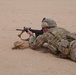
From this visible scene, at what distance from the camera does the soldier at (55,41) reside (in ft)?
19.0

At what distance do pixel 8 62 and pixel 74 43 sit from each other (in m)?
1.25

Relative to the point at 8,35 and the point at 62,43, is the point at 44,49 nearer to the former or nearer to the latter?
the point at 62,43

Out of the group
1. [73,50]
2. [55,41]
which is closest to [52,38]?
[55,41]

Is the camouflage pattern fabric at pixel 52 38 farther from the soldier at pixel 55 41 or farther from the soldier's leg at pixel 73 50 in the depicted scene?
the soldier's leg at pixel 73 50

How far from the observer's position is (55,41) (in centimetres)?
604

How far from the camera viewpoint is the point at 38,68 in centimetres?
533

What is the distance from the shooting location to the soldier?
5785 millimetres

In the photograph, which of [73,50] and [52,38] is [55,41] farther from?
[73,50]

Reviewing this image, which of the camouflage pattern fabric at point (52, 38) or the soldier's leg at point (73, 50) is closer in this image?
the soldier's leg at point (73, 50)

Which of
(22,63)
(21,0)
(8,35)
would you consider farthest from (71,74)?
(21,0)

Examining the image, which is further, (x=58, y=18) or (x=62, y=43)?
(x=58, y=18)

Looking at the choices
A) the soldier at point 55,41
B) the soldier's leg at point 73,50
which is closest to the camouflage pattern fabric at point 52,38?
the soldier at point 55,41

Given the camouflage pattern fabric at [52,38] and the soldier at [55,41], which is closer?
the soldier at [55,41]

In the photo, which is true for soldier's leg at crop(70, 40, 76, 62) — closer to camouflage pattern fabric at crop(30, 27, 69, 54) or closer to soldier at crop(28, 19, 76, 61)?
soldier at crop(28, 19, 76, 61)
